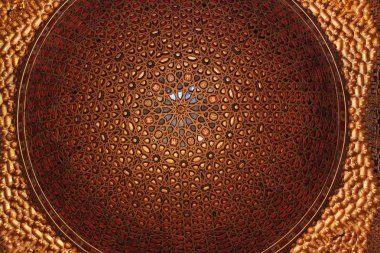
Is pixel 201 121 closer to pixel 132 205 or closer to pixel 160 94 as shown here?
pixel 160 94

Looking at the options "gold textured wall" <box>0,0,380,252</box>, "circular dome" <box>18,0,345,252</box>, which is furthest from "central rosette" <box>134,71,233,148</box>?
"gold textured wall" <box>0,0,380,252</box>

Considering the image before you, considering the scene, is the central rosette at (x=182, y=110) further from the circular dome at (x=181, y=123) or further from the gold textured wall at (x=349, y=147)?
the gold textured wall at (x=349, y=147)

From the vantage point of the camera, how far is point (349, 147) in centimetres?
565

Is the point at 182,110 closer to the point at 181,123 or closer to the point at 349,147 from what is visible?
the point at 181,123

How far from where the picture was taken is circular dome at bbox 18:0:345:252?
5.95 meters

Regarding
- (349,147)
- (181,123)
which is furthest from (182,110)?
(349,147)

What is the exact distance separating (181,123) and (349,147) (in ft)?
7.82

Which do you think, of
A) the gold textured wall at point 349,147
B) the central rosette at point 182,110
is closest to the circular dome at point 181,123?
the central rosette at point 182,110

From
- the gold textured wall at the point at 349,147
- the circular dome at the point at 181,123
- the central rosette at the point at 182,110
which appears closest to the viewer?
the gold textured wall at the point at 349,147

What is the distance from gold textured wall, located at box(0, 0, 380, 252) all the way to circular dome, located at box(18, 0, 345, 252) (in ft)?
0.46

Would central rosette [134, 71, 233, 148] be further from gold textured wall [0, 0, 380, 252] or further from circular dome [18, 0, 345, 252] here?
gold textured wall [0, 0, 380, 252]

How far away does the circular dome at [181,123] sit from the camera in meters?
5.95

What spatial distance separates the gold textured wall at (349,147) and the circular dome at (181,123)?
5.5 inches

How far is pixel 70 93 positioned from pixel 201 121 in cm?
181
